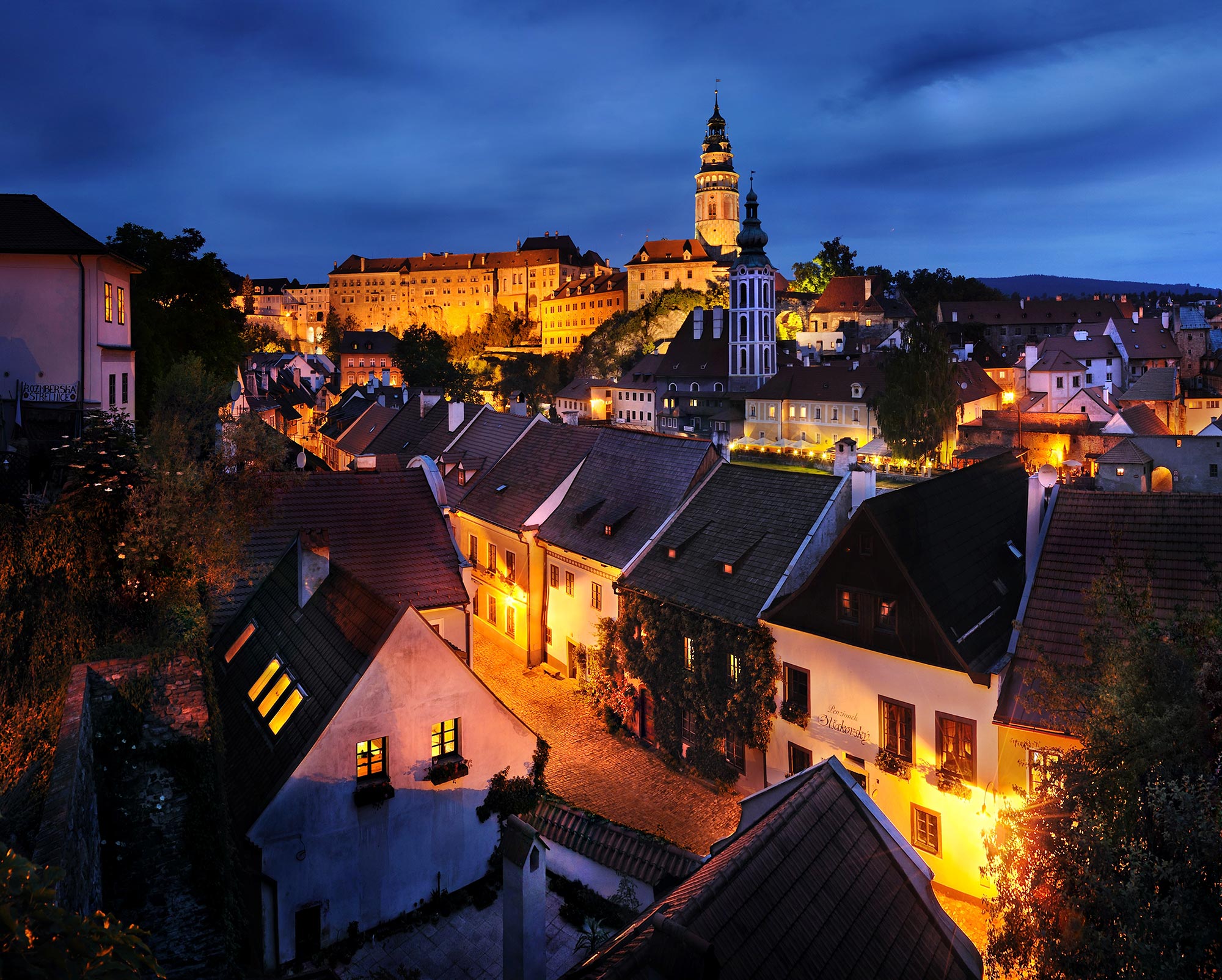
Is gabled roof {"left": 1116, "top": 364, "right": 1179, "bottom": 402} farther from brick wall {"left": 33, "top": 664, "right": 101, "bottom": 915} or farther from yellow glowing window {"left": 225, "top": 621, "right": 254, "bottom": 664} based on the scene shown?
brick wall {"left": 33, "top": 664, "right": 101, "bottom": 915}

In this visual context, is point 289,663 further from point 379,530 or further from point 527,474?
point 527,474

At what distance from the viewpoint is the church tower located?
153250mm

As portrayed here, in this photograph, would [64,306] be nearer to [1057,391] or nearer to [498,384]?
[1057,391]

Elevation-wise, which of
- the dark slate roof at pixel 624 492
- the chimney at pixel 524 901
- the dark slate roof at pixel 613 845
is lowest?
the dark slate roof at pixel 613 845

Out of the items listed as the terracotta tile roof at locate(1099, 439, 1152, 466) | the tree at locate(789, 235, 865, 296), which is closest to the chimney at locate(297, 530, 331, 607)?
the terracotta tile roof at locate(1099, 439, 1152, 466)

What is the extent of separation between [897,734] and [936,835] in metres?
2.06

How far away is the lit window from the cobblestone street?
3899 mm

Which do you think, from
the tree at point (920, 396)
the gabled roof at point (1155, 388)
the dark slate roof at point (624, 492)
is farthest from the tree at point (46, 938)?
the gabled roof at point (1155, 388)

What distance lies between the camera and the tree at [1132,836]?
7332 mm

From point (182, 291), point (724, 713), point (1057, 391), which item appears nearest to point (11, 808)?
point (724, 713)

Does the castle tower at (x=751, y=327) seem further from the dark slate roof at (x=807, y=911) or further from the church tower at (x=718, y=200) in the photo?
the dark slate roof at (x=807, y=911)

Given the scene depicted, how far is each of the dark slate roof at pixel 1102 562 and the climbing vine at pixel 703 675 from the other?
17.8 feet

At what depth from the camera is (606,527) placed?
26203 millimetres

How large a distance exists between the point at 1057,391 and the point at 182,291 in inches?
3055
